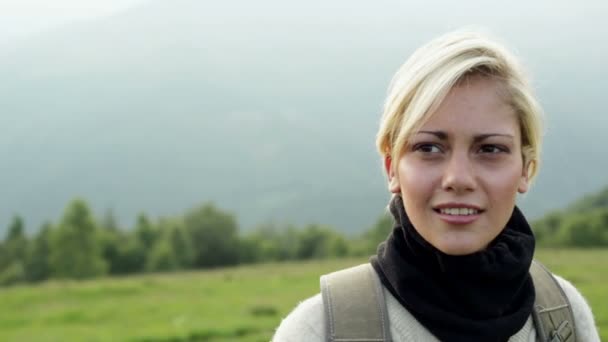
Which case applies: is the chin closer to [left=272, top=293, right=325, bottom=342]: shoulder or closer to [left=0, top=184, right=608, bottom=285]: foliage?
[left=272, top=293, right=325, bottom=342]: shoulder

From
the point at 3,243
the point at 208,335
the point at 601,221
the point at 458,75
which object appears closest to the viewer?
the point at 458,75

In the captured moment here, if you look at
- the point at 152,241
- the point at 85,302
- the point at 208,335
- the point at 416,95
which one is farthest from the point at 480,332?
the point at 152,241

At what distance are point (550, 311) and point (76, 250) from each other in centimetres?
5812

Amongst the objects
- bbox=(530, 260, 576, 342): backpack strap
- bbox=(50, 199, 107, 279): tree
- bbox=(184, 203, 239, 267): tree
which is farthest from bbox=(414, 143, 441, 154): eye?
bbox=(184, 203, 239, 267): tree

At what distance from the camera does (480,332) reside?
2.56 metres

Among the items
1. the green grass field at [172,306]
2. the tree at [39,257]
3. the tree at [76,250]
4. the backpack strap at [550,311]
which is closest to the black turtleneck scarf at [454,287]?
the backpack strap at [550,311]

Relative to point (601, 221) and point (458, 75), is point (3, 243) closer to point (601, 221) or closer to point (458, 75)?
point (601, 221)

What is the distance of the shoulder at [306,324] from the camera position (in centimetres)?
246

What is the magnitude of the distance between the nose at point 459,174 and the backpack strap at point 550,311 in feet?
1.97

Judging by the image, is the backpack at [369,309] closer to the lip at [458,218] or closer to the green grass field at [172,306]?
the lip at [458,218]

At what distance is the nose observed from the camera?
8.09ft

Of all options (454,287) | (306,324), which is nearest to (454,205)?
(454,287)

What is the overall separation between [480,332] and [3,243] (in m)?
91.2

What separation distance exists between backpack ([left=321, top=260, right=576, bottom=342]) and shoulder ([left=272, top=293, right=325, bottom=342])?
2.0 inches
